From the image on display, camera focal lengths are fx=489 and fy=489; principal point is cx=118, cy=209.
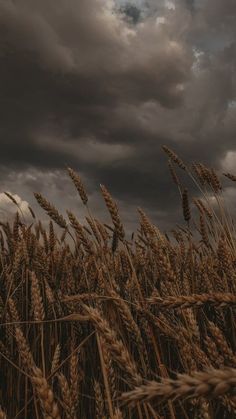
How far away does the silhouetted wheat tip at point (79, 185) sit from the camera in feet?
7.89

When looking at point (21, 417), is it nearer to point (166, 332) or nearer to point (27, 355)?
point (27, 355)

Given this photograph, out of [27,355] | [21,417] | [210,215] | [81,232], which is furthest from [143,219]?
[210,215]

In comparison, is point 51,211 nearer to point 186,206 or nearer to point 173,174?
point 186,206

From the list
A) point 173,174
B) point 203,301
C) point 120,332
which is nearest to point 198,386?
point 203,301

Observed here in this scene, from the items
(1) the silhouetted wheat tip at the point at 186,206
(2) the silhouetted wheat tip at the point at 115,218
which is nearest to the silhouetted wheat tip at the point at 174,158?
(1) the silhouetted wheat tip at the point at 186,206

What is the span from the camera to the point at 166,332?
1.72 metres

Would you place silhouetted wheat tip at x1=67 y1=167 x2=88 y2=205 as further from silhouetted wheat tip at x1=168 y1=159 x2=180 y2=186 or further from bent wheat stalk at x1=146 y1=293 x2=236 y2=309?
bent wheat stalk at x1=146 y1=293 x2=236 y2=309

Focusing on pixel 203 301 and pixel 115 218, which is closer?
pixel 203 301

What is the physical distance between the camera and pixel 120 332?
5.75 ft

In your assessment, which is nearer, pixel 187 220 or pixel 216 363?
pixel 216 363

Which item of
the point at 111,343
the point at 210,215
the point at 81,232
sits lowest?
the point at 111,343

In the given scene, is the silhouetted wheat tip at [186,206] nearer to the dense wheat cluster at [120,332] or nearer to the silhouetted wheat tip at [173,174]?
the dense wheat cluster at [120,332]

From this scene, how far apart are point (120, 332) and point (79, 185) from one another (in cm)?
93

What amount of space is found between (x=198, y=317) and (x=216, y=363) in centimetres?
107
